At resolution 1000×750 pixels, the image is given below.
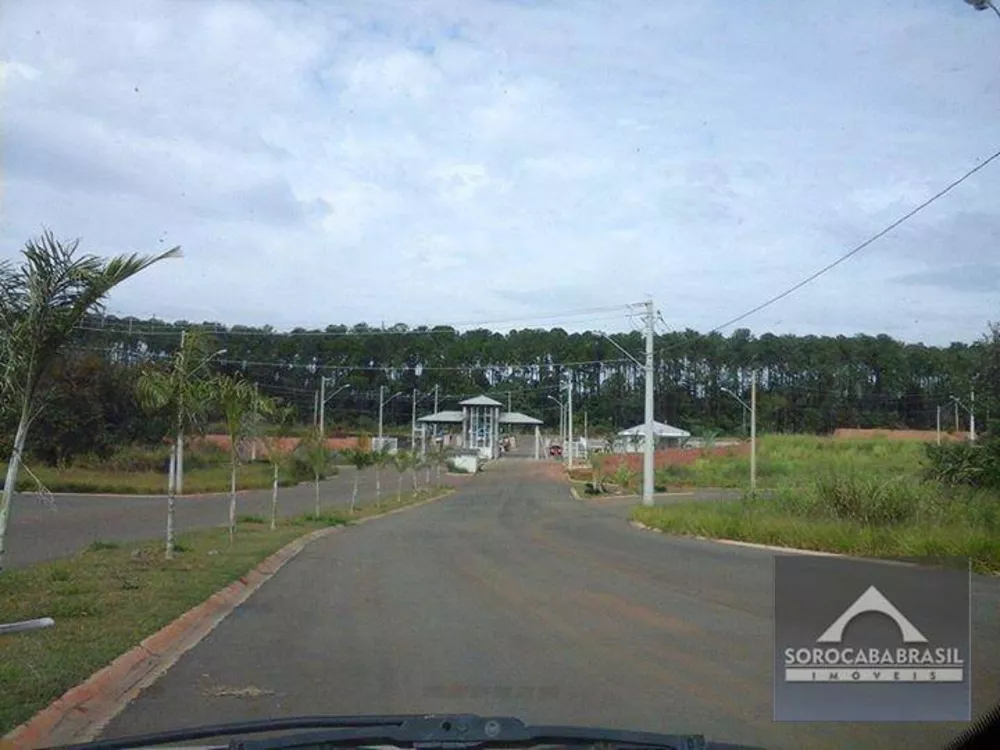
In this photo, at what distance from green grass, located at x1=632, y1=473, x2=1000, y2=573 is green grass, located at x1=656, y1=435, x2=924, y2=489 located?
13.4 m

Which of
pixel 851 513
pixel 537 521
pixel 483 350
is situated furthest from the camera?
pixel 483 350

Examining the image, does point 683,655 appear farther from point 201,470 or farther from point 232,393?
point 201,470

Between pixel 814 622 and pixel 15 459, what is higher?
pixel 15 459

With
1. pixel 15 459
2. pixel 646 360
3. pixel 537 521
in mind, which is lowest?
pixel 537 521

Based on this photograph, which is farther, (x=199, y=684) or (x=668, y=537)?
(x=668, y=537)

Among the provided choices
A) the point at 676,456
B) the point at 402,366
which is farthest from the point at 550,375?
the point at 676,456

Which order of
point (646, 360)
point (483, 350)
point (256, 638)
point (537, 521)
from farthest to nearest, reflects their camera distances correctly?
point (483, 350) < point (646, 360) < point (537, 521) < point (256, 638)

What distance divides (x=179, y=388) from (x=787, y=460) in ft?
136

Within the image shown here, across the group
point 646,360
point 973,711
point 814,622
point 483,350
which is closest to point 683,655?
point 814,622

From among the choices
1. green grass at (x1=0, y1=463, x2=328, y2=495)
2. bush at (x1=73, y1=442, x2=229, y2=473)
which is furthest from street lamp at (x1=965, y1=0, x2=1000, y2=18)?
bush at (x1=73, y1=442, x2=229, y2=473)

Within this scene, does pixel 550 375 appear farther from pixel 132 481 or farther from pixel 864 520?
pixel 864 520

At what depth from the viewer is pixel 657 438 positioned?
295 feet

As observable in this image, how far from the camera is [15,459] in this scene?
1192cm

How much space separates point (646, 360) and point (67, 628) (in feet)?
103
